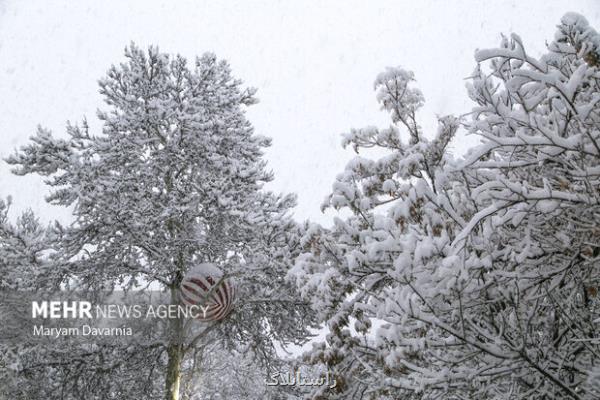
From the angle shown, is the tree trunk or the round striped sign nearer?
the round striped sign

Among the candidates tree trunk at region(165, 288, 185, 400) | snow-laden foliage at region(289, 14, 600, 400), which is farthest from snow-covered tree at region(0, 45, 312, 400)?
snow-laden foliage at region(289, 14, 600, 400)

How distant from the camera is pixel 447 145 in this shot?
4742mm

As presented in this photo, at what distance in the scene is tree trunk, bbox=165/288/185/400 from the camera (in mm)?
8273

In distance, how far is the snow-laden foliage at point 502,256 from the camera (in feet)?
8.22

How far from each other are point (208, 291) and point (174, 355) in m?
1.75

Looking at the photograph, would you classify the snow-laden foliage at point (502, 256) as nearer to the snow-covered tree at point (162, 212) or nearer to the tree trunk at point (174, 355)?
the snow-covered tree at point (162, 212)

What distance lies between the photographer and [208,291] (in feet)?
25.4

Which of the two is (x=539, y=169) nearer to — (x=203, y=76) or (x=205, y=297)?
(x=205, y=297)

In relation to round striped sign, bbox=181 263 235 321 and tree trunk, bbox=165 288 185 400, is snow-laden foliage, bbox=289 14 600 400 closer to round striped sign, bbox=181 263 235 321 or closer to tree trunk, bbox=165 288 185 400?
round striped sign, bbox=181 263 235 321

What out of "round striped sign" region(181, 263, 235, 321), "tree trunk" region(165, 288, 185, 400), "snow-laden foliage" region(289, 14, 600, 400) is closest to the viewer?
"snow-laden foliage" region(289, 14, 600, 400)

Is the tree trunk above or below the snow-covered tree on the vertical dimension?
below

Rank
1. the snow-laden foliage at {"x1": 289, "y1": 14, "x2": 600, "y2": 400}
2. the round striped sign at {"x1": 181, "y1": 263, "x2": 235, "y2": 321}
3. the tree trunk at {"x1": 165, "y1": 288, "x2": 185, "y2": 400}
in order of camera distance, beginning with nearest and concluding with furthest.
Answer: the snow-laden foliage at {"x1": 289, "y1": 14, "x2": 600, "y2": 400}, the round striped sign at {"x1": 181, "y1": 263, "x2": 235, "y2": 321}, the tree trunk at {"x1": 165, "y1": 288, "x2": 185, "y2": 400}

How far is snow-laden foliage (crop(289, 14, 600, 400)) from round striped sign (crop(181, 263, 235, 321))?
4056mm

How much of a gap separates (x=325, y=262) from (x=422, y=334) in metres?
1.26
